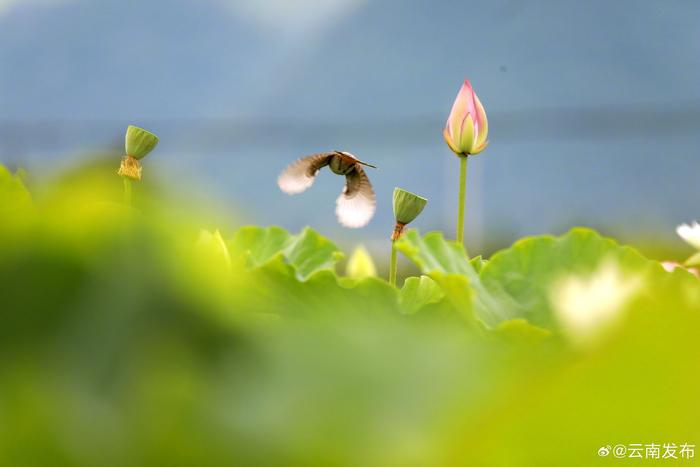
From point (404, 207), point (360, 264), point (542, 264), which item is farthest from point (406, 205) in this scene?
point (360, 264)

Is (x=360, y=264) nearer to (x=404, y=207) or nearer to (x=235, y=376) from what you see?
(x=404, y=207)

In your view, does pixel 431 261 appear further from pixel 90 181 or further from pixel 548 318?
pixel 90 181

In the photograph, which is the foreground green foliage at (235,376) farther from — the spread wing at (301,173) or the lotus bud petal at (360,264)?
the lotus bud petal at (360,264)

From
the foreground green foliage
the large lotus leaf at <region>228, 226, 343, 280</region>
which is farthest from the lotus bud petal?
the foreground green foliage

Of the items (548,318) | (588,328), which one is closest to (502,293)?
(548,318)

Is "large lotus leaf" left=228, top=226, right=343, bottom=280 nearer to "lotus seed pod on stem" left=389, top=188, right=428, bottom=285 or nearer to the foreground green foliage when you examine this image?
"lotus seed pod on stem" left=389, top=188, right=428, bottom=285

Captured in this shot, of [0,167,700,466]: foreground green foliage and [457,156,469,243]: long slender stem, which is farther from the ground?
[457,156,469,243]: long slender stem
